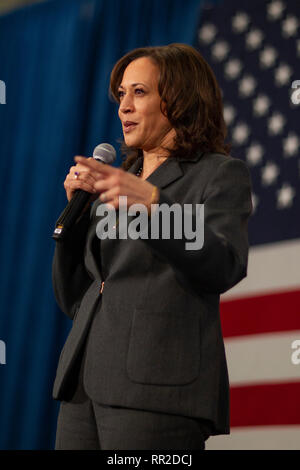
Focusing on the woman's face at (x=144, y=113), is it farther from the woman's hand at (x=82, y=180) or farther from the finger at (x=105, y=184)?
the finger at (x=105, y=184)

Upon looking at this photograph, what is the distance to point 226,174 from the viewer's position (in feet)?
3.80

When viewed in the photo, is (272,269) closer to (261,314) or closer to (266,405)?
(261,314)

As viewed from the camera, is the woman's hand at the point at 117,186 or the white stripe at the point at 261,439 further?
the white stripe at the point at 261,439

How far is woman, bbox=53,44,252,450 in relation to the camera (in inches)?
40.7

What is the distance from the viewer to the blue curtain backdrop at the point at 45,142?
9.89 ft

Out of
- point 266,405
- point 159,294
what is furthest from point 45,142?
point 159,294

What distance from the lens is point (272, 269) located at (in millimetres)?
2496

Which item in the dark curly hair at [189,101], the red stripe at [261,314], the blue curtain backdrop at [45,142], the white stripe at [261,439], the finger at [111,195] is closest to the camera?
the finger at [111,195]

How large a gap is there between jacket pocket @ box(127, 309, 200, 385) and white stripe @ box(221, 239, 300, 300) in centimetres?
142

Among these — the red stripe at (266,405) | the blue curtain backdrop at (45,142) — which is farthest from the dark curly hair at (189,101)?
the blue curtain backdrop at (45,142)

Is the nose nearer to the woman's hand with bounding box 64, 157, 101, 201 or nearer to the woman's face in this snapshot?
the woman's face

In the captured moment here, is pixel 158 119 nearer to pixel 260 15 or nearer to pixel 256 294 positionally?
pixel 256 294

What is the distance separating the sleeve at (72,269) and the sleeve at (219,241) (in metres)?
0.30

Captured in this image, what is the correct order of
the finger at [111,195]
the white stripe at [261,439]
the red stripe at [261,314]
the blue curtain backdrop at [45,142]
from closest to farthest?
the finger at [111,195] < the white stripe at [261,439] < the red stripe at [261,314] < the blue curtain backdrop at [45,142]
